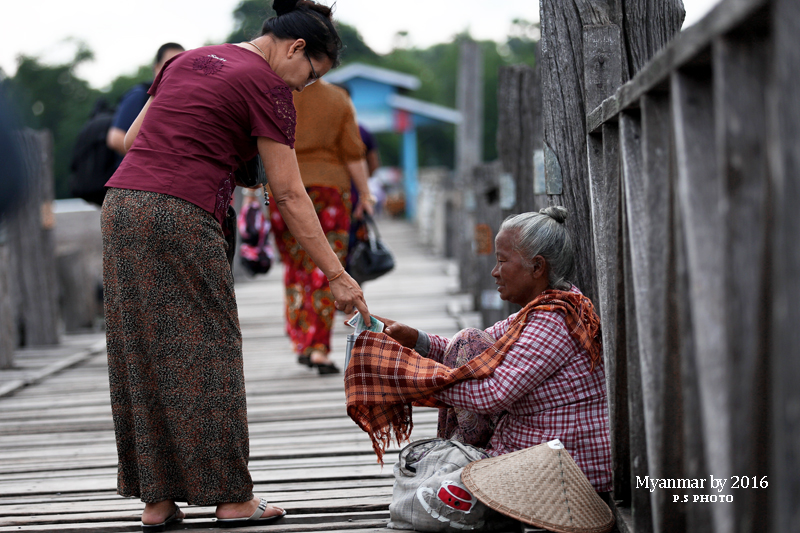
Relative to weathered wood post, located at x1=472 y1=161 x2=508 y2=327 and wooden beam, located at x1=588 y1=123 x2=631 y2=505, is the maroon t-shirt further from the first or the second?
weathered wood post, located at x1=472 y1=161 x2=508 y2=327

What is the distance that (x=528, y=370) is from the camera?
2.52 metres

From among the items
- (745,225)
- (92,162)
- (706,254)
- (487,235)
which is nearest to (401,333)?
(706,254)

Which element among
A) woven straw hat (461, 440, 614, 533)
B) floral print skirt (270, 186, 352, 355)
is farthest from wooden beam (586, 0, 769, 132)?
floral print skirt (270, 186, 352, 355)

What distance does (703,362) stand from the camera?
1311 mm

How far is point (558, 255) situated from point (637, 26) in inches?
36.8

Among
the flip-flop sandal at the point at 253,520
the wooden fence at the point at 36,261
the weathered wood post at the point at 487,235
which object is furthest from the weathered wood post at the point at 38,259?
the flip-flop sandal at the point at 253,520

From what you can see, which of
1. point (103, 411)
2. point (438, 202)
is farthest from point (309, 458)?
point (438, 202)

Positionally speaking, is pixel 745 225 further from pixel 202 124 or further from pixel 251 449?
pixel 251 449

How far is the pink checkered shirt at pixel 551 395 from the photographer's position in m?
2.53

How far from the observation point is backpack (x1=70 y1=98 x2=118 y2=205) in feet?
17.8

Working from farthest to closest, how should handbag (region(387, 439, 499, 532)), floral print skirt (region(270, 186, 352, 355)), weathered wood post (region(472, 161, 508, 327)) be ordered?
weathered wood post (region(472, 161, 508, 327)) < floral print skirt (region(270, 186, 352, 355)) < handbag (region(387, 439, 499, 532))

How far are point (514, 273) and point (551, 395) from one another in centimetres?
40

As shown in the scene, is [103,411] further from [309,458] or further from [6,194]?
[6,194]

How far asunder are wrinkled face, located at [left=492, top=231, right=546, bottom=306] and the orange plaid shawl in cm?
7
